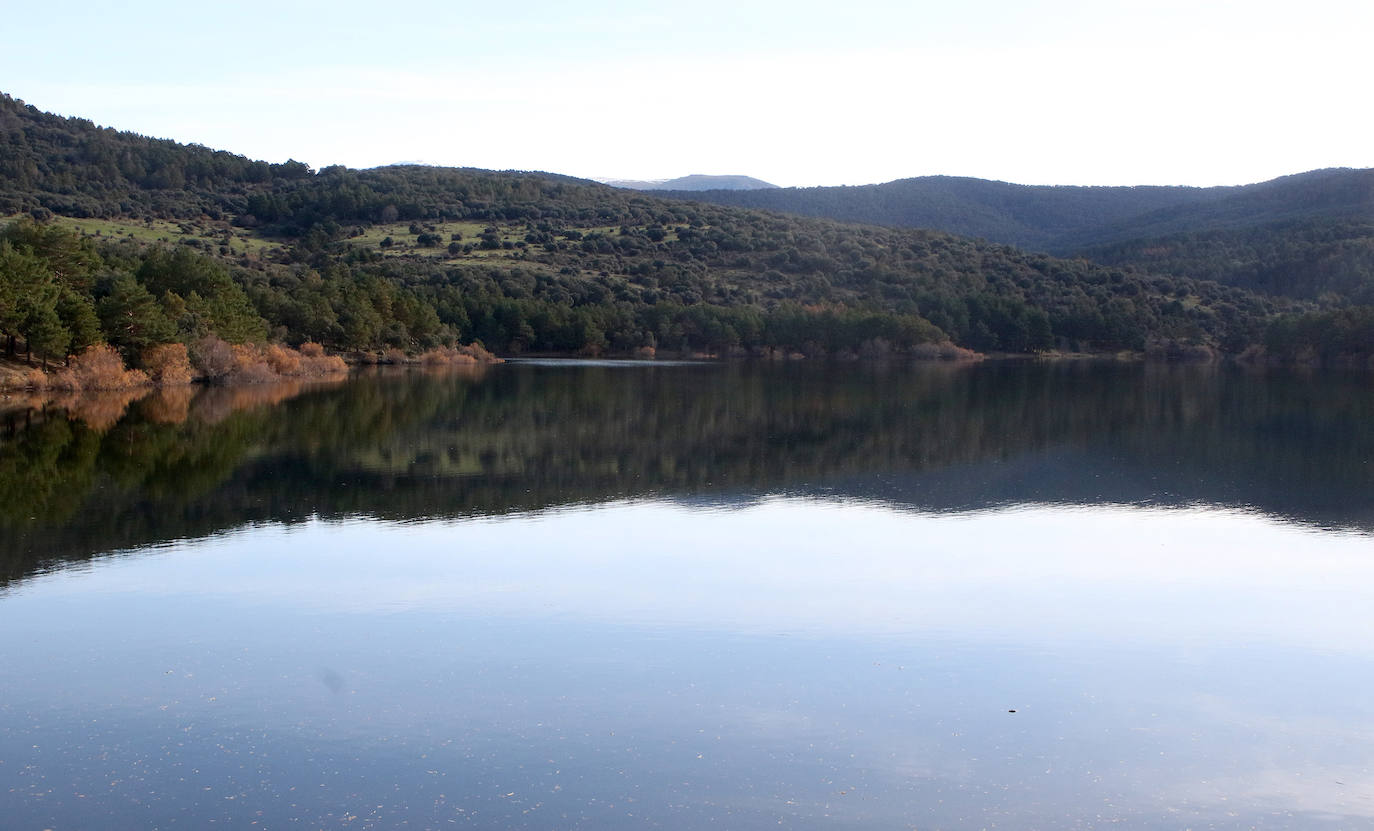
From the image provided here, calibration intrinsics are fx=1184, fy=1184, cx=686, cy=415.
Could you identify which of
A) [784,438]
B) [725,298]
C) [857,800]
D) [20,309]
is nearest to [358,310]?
[20,309]

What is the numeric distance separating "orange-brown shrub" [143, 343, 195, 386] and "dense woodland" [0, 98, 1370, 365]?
44.1 ft

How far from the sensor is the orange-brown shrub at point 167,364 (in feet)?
143

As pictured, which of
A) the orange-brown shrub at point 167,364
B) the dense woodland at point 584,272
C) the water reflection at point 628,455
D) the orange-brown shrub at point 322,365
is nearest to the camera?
the water reflection at point 628,455

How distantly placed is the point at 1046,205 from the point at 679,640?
145716mm

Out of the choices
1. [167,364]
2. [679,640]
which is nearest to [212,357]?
[167,364]

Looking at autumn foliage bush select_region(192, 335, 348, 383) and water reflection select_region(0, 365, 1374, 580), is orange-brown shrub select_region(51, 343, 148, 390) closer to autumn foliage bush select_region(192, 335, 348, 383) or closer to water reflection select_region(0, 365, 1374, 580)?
water reflection select_region(0, 365, 1374, 580)

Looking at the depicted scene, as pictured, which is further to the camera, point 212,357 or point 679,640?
point 212,357

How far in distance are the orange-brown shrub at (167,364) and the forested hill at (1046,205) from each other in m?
89.4

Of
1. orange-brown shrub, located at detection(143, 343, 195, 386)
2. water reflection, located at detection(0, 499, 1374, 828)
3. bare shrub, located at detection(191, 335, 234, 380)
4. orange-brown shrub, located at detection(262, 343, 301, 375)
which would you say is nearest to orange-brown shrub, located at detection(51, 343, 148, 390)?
orange-brown shrub, located at detection(143, 343, 195, 386)

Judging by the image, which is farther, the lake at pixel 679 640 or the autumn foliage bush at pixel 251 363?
the autumn foliage bush at pixel 251 363

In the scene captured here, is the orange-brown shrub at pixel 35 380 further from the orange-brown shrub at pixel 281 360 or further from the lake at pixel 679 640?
the lake at pixel 679 640

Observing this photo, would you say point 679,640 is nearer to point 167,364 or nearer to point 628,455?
point 628,455

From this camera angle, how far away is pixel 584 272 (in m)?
90.8

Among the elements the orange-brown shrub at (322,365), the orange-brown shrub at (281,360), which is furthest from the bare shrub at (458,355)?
the orange-brown shrub at (281,360)
